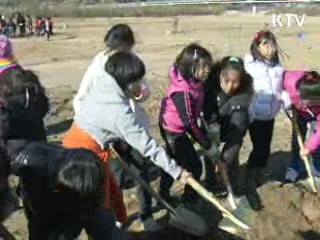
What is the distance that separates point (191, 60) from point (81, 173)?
169cm

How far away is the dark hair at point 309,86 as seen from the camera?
5.06m

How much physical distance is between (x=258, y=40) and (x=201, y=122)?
82cm

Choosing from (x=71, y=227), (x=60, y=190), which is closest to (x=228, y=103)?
(x=71, y=227)

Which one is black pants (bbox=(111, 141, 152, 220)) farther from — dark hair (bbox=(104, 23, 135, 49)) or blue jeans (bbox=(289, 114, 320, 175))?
blue jeans (bbox=(289, 114, 320, 175))

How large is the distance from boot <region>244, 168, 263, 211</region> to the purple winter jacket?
79 cm

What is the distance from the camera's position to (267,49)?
196 inches

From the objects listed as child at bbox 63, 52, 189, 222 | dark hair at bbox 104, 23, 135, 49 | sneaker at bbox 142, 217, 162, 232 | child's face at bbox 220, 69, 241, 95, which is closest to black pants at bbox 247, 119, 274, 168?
child's face at bbox 220, 69, 241, 95

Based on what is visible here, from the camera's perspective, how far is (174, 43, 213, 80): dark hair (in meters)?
4.37

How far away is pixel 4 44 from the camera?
5105mm

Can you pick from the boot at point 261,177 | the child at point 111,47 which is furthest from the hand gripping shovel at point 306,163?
the child at point 111,47

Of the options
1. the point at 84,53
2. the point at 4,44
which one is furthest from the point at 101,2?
the point at 4,44

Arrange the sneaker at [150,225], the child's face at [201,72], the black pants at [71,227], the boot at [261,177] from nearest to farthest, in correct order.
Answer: the black pants at [71,227], the child's face at [201,72], the sneaker at [150,225], the boot at [261,177]

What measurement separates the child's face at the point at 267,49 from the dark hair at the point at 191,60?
2.42 ft

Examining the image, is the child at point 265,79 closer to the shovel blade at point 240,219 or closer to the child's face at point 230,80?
the child's face at point 230,80
